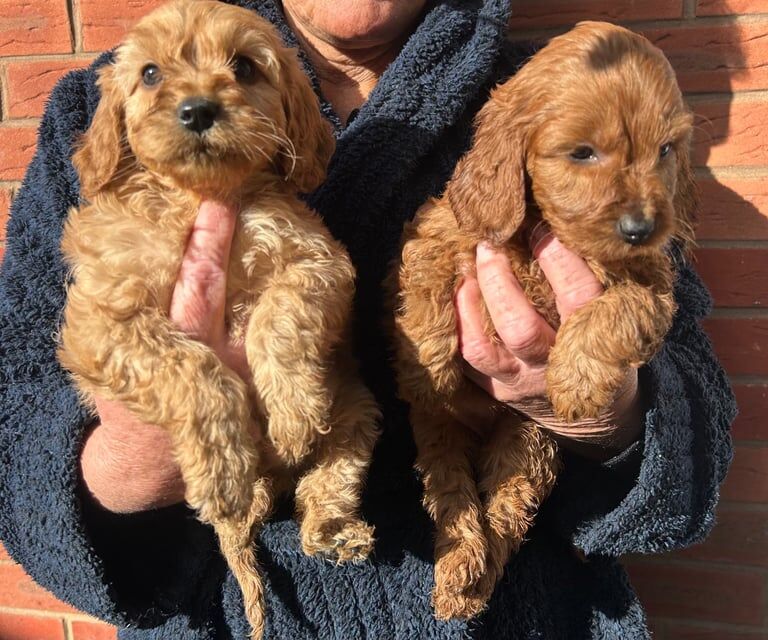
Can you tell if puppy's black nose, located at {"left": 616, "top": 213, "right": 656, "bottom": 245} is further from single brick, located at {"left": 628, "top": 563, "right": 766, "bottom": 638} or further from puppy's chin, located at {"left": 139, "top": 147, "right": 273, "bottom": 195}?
single brick, located at {"left": 628, "top": 563, "right": 766, "bottom": 638}

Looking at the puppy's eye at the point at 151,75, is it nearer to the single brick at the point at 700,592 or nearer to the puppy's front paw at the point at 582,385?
the puppy's front paw at the point at 582,385

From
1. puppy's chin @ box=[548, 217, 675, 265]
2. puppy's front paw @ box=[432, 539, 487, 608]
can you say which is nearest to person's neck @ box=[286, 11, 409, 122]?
puppy's chin @ box=[548, 217, 675, 265]

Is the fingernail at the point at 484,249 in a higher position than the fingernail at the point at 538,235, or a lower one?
lower

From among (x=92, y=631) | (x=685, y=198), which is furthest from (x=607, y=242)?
(x=92, y=631)

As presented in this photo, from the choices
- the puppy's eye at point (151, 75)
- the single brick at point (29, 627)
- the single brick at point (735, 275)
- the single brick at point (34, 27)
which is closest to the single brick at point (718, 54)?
the single brick at point (735, 275)

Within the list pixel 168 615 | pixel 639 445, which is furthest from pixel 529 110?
pixel 168 615

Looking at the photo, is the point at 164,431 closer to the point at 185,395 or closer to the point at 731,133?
the point at 185,395

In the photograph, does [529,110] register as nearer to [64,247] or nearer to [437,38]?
[437,38]
